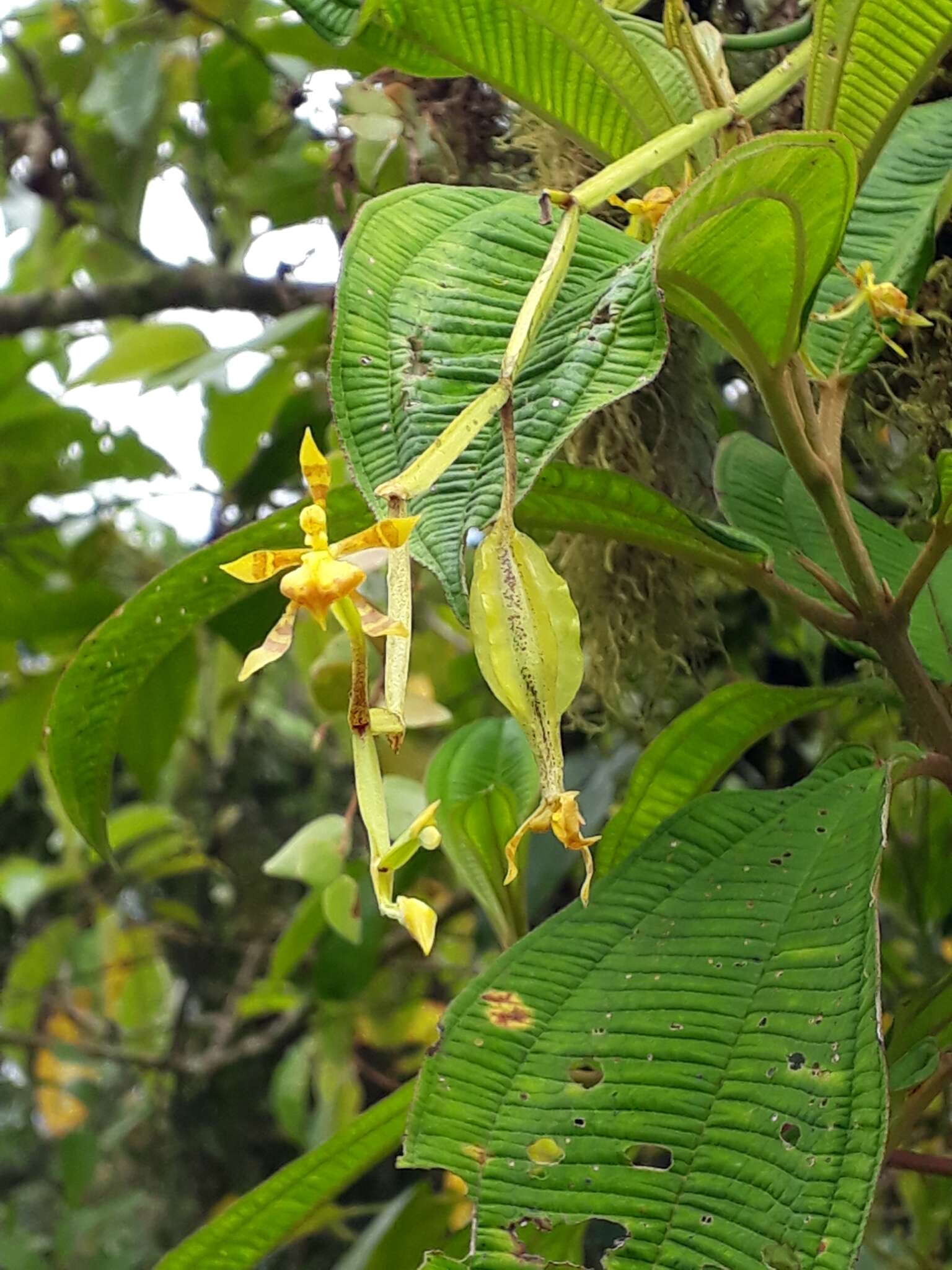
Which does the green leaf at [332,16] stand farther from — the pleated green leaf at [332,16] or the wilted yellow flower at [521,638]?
the wilted yellow flower at [521,638]

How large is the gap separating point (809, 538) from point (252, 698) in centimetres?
88

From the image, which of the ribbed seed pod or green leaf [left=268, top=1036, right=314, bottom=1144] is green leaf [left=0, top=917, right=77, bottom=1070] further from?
the ribbed seed pod

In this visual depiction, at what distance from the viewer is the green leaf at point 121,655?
43cm

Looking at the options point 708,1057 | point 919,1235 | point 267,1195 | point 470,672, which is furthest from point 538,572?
point 919,1235

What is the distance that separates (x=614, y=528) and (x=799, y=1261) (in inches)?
9.9

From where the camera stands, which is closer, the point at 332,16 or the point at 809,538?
the point at 332,16

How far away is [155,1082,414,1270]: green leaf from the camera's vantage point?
475 mm

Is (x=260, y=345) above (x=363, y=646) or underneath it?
underneath

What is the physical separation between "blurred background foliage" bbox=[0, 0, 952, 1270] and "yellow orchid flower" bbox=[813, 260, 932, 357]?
136 millimetres

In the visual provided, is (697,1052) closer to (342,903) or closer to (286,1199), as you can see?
(286,1199)

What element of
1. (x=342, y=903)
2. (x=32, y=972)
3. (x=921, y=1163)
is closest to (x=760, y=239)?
(x=921, y=1163)

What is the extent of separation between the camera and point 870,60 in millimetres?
386

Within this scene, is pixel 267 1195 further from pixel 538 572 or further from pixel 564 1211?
pixel 538 572

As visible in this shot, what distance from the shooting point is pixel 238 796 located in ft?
4.71
